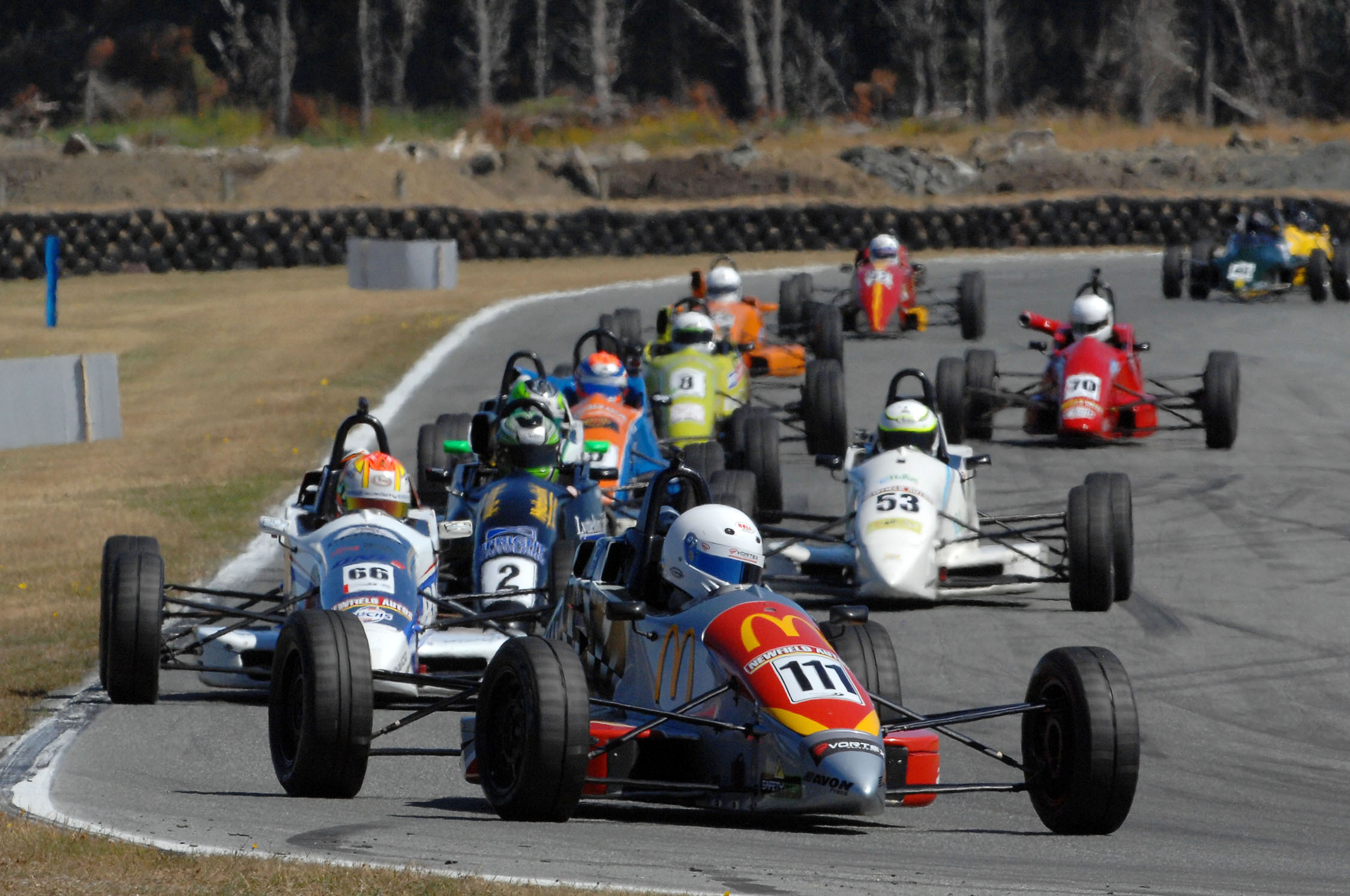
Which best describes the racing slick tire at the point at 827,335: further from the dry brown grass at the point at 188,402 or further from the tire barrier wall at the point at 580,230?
the tire barrier wall at the point at 580,230

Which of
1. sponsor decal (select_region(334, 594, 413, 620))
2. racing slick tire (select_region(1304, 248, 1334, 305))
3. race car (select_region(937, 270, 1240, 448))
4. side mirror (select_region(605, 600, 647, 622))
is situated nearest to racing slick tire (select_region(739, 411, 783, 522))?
race car (select_region(937, 270, 1240, 448))

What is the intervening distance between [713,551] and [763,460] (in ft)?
24.7

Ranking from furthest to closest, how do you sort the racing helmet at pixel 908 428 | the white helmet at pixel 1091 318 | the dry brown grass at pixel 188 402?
1. the white helmet at pixel 1091 318
2. the racing helmet at pixel 908 428
3. the dry brown grass at pixel 188 402

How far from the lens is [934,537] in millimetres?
13422

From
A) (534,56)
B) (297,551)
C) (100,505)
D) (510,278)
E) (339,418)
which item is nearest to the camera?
(297,551)

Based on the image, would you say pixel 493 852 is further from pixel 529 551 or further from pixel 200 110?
pixel 200 110

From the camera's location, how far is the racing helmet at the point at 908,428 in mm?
14141

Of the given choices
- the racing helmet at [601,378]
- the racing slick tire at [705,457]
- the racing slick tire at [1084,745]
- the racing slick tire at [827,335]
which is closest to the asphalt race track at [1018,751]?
the racing slick tire at [1084,745]

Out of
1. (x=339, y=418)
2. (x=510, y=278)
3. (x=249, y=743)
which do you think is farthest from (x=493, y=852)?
(x=510, y=278)

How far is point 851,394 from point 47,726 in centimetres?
1513

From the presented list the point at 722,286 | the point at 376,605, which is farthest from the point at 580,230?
the point at 376,605

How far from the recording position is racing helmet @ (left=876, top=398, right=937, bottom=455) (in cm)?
1414

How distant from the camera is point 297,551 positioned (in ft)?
37.5

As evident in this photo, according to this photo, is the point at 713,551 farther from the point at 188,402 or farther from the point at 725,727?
the point at 188,402
